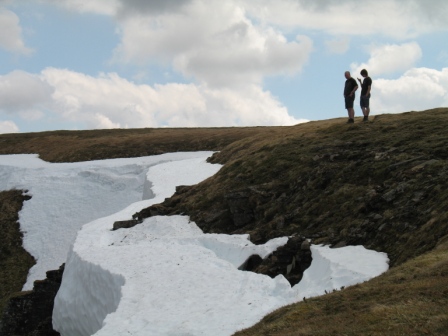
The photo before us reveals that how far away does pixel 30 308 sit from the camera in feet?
105

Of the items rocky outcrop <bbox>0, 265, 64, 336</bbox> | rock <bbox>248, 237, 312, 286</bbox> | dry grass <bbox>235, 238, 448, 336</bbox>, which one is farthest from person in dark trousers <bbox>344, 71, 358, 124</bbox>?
rocky outcrop <bbox>0, 265, 64, 336</bbox>

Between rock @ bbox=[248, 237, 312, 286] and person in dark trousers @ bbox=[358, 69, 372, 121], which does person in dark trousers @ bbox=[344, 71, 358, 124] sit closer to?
person in dark trousers @ bbox=[358, 69, 372, 121]

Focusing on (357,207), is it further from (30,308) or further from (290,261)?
(30,308)

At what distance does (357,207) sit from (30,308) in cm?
2037

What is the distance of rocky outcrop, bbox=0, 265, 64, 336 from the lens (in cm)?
3153

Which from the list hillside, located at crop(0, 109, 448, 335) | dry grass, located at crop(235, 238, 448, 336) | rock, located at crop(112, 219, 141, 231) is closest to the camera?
dry grass, located at crop(235, 238, 448, 336)

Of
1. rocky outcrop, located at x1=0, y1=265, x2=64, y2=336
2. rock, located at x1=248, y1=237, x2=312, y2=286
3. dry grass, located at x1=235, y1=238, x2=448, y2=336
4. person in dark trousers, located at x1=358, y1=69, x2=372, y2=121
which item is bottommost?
rocky outcrop, located at x1=0, y1=265, x2=64, y2=336

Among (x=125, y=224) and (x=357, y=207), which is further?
(x=125, y=224)

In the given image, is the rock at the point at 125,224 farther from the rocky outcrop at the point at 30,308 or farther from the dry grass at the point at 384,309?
the dry grass at the point at 384,309

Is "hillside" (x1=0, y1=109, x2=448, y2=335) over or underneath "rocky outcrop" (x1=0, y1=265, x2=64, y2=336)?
over

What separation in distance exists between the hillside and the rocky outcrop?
671 cm

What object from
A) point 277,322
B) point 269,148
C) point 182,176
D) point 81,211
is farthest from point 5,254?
point 277,322

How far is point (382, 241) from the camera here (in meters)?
20.2

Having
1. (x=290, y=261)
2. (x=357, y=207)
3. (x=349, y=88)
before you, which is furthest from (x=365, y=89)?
(x=290, y=261)
